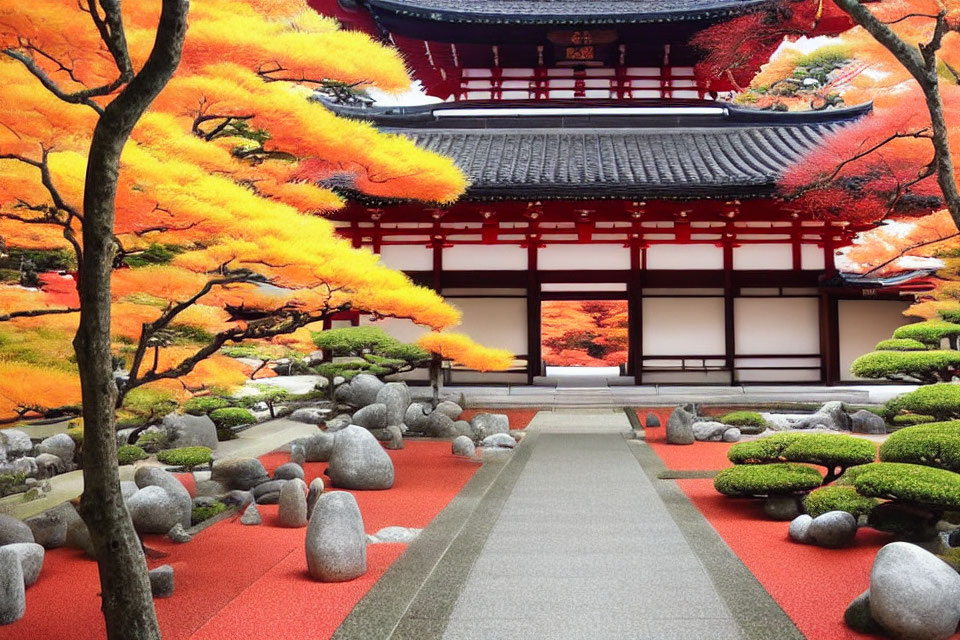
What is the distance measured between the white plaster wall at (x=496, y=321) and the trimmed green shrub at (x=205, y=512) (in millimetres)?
10279

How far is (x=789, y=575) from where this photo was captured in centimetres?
580

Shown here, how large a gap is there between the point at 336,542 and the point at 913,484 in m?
4.40

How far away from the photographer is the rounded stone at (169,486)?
7.41m

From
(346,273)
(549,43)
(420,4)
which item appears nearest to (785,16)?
(549,43)

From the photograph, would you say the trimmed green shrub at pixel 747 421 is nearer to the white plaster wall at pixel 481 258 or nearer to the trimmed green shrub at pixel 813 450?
the trimmed green shrub at pixel 813 450

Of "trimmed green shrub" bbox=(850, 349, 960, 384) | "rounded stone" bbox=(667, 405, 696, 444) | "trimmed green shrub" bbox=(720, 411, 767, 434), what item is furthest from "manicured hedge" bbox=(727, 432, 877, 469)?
"trimmed green shrub" bbox=(720, 411, 767, 434)

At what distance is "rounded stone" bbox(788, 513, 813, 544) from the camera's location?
6.68 m

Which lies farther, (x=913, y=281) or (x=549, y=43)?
(x=549, y=43)

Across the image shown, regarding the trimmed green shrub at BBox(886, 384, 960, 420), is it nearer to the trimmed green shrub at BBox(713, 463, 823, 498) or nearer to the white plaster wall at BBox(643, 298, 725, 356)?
the trimmed green shrub at BBox(713, 463, 823, 498)

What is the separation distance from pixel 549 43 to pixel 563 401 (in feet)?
29.7

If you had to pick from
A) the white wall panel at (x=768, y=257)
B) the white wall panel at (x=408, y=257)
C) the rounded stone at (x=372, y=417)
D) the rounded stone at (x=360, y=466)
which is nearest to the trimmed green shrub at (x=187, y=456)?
the rounded stone at (x=360, y=466)

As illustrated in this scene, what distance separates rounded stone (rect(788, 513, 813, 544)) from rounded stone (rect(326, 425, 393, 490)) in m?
4.61

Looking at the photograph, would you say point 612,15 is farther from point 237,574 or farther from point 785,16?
point 237,574

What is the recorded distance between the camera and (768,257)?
1802cm
